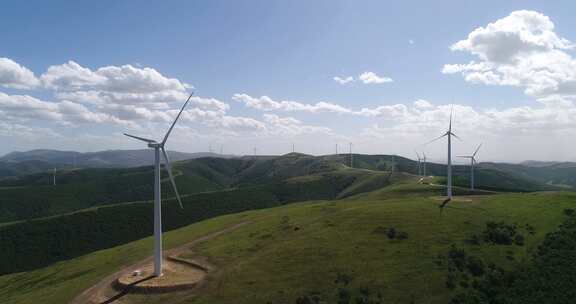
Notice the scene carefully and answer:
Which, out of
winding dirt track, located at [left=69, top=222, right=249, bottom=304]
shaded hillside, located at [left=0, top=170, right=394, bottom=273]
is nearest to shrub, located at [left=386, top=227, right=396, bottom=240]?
winding dirt track, located at [left=69, top=222, right=249, bottom=304]

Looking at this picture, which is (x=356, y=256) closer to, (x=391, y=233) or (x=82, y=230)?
(x=391, y=233)

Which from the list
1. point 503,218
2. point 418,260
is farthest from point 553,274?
point 503,218

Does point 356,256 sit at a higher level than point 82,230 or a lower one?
higher

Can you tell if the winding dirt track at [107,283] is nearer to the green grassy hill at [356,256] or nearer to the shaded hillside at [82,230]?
the green grassy hill at [356,256]

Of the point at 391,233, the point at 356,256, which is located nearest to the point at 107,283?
the point at 356,256

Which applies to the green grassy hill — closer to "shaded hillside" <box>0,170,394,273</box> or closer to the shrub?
the shrub

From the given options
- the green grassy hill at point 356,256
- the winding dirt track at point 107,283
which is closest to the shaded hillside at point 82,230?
the green grassy hill at point 356,256

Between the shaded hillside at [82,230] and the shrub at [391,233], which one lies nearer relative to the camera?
the shrub at [391,233]

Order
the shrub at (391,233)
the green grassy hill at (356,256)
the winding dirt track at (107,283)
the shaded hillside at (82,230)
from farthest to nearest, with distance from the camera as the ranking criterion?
the shaded hillside at (82,230) < the shrub at (391,233) < the winding dirt track at (107,283) < the green grassy hill at (356,256)
